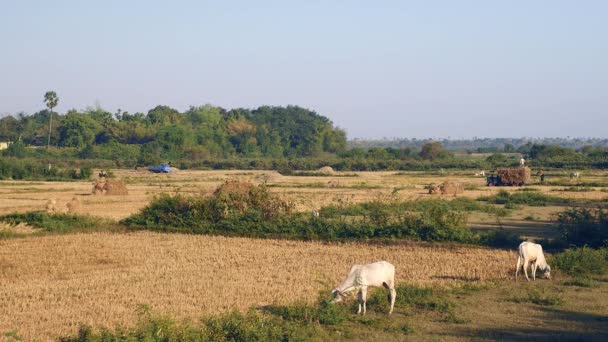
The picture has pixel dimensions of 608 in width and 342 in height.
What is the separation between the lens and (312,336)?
1302 cm

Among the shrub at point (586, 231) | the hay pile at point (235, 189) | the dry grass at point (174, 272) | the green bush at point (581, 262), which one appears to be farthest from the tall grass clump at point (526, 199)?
the green bush at point (581, 262)

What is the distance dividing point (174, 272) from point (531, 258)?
8.76 meters

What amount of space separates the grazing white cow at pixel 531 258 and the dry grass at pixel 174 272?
70 cm

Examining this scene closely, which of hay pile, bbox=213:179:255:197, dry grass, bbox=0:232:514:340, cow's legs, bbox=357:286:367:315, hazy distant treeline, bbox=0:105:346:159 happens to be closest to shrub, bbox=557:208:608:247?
dry grass, bbox=0:232:514:340

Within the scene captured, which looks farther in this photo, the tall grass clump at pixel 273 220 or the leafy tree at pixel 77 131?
the leafy tree at pixel 77 131

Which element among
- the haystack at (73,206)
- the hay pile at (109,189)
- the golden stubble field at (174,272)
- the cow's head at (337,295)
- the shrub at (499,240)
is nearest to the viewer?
the cow's head at (337,295)

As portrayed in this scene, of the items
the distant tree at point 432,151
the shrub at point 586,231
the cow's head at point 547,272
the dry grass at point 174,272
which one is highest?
the distant tree at point 432,151

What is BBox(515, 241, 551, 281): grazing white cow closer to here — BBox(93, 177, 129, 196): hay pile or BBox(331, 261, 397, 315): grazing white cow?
BBox(331, 261, 397, 315): grazing white cow

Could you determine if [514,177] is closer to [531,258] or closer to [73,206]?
[73,206]

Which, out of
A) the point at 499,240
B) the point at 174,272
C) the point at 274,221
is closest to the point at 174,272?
the point at 174,272

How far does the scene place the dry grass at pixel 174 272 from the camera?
15.2m

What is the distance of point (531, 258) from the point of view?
1861 cm

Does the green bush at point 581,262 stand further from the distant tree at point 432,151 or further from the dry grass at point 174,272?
the distant tree at point 432,151

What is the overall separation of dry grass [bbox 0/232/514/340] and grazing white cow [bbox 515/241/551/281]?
0.70m
